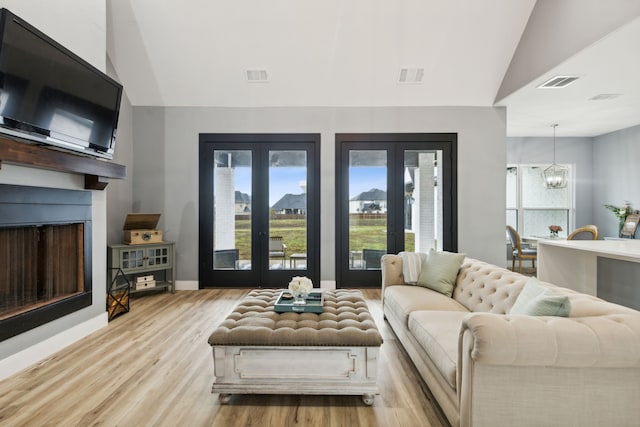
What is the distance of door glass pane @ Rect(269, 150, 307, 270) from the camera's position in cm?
506

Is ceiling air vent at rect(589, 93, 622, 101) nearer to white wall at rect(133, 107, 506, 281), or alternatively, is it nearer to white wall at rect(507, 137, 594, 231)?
white wall at rect(133, 107, 506, 281)

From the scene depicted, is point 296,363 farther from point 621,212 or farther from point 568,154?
point 568,154

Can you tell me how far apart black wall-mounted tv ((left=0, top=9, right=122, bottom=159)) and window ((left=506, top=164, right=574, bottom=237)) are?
735cm

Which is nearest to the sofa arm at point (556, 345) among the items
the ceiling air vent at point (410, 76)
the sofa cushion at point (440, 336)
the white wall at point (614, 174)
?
the sofa cushion at point (440, 336)

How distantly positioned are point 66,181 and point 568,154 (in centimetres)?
868

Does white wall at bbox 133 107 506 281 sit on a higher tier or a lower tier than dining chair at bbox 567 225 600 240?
higher

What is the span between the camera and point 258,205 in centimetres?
505

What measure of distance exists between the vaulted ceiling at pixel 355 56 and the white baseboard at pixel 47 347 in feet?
10.5

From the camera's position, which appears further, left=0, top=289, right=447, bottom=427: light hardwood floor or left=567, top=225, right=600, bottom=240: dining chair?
left=567, top=225, right=600, bottom=240: dining chair

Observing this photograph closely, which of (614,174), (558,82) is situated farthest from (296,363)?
(614,174)

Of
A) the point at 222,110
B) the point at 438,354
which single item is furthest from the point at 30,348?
the point at 222,110

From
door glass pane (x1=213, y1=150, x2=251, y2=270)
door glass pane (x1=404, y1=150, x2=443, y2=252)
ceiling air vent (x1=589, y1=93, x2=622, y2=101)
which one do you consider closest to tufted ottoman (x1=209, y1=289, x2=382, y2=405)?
door glass pane (x1=213, y1=150, x2=251, y2=270)

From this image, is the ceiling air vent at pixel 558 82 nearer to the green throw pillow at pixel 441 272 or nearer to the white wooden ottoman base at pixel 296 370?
the green throw pillow at pixel 441 272

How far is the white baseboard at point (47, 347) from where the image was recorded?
2.46 metres
